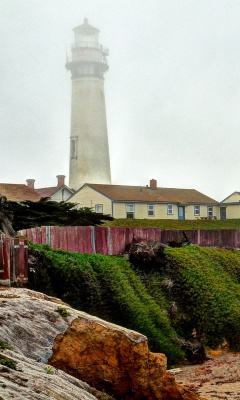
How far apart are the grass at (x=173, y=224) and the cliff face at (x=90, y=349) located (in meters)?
27.9

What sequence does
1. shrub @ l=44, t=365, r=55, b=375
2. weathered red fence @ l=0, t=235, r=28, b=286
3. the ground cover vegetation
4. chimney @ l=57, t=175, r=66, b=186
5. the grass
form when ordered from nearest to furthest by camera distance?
1. shrub @ l=44, t=365, r=55, b=375
2. weathered red fence @ l=0, t=235, r=28, b=286
3. the ground cover vegetation
4. the grass
5. chimney @ l=57, t=175, r=66, b=186

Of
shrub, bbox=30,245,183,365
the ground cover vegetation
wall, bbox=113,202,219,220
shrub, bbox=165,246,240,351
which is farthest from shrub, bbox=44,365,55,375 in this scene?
wall, bbox=113,202,219,220

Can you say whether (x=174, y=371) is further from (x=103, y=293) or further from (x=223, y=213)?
(x=223, y=213)

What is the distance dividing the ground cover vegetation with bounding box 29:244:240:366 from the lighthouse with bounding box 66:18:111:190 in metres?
27.2

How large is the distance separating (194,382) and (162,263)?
7908 millimetres

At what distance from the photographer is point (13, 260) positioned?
14.1 metres

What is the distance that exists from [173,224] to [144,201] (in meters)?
4.51

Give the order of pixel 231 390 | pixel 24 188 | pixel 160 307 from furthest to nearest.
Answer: pixel 24 188
pixel 160 307
pixel 231 390

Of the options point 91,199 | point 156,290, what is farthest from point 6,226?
point 91,199

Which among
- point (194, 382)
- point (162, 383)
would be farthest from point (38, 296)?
point (194, 382)

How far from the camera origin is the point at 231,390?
14.2m

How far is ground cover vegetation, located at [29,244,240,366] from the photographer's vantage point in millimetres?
16422

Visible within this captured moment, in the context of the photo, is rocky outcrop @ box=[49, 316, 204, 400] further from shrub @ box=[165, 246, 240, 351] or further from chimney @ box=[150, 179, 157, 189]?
chimney @ box=[150, 179, 157, 189]

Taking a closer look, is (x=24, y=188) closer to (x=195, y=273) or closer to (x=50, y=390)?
(x=195, y=273)
